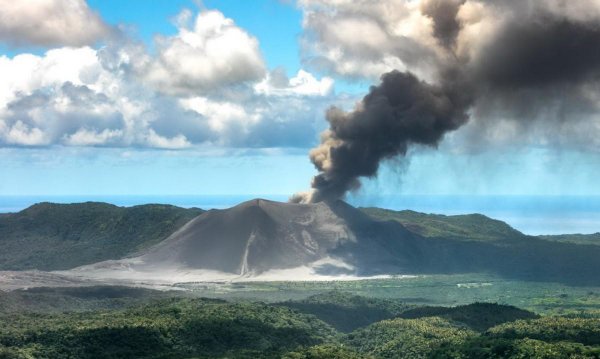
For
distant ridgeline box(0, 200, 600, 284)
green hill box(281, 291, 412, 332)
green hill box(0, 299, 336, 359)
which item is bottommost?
green hill box(0, 299, 336, 359)

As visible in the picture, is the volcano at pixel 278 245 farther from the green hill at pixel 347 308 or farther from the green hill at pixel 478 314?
the green hill at pixel 478 314

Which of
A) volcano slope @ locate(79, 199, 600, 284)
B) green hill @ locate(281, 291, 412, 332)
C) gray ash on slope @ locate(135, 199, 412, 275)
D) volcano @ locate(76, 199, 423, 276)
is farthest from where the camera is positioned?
gray ash on slope @ locate(135, 199, 412, 275)

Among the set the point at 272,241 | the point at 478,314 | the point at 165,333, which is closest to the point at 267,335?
the point at 165,333

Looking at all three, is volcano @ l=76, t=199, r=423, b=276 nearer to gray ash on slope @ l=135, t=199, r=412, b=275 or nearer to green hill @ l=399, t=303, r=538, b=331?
gray ash on slope @ l=135, t=199, r=412, b=275

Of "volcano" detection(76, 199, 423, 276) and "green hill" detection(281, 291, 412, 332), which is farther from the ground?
"volcano" detection(76, 199, 423, 276)

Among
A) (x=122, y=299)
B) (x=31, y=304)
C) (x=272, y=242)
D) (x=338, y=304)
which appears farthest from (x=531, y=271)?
(x=31, y=304)

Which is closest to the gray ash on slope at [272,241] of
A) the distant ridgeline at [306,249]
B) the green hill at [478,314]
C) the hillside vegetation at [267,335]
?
the distant ridgeline at [306,249]

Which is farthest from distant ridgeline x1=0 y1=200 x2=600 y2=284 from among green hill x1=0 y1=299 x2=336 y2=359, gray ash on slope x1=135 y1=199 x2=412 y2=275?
green hill x1=0 y1=299 x2=336 y2=359

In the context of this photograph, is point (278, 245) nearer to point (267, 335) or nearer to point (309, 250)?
point (309, 250)

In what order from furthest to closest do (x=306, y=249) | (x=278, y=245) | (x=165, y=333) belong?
(x=306, y=249) < (x=278, y=245) < (x=165, y=333)

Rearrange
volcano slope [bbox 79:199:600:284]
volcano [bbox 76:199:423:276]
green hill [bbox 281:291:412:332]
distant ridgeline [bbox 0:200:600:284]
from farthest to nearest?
distant ridgeline [bbox 0:200:600:284] → volcano slope [bbox 79:199:600:284] → volcano [bbox 76:199:423:276] → green hill [bbox 281:291:412:332]
